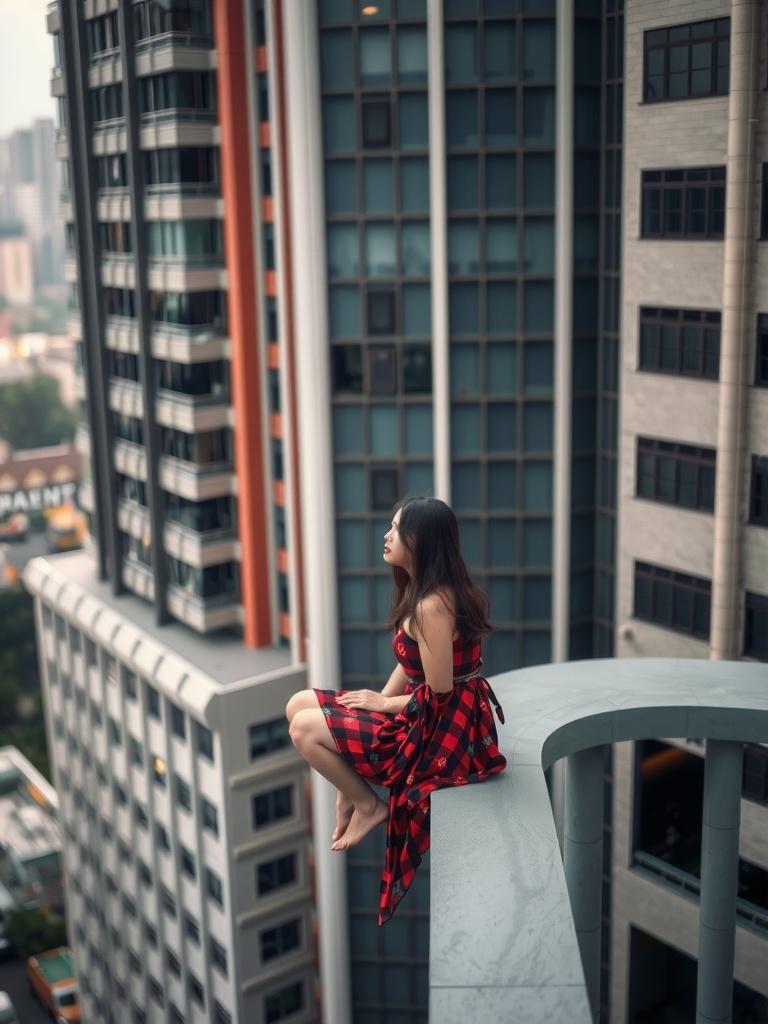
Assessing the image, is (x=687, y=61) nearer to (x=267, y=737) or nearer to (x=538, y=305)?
(x=538, y=305)

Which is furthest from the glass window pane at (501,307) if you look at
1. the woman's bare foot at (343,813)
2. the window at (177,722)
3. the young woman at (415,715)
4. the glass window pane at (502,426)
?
the woman's bare foot at (343,813)

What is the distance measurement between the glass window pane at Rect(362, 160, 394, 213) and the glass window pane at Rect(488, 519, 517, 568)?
27.4 ft

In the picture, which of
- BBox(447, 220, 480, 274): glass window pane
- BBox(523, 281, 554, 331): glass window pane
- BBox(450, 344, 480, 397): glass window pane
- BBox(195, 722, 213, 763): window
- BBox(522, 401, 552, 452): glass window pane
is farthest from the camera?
BBox(195, 722, 213, 763): window

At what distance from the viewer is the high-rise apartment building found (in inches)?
1028

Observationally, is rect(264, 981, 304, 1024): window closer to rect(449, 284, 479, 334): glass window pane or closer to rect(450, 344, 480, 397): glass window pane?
rect(450, 344, 480, 397): glass window pane

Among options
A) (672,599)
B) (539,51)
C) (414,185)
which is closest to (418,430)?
(414,185)

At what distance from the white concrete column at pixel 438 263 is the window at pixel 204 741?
1106 cm

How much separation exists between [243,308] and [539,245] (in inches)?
404

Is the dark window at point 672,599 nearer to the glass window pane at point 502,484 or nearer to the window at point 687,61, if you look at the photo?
the glass window pane at point 502,484

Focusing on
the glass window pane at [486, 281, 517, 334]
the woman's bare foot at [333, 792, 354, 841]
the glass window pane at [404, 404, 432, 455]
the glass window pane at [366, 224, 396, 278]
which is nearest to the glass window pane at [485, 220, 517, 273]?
the glass window pane at [486, 281, 517, 334]

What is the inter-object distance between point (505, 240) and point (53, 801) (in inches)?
1997

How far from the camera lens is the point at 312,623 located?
33094mm

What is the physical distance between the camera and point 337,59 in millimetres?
28812

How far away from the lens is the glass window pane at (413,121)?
2870cm
